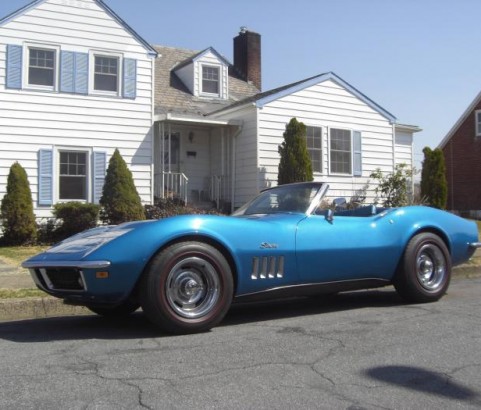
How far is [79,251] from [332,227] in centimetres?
246

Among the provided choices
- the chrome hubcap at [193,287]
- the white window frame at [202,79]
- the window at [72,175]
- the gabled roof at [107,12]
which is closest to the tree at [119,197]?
the window at [72,175]

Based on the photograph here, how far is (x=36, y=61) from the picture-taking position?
47.0 ft

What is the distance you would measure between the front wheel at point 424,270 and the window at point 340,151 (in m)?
11.0

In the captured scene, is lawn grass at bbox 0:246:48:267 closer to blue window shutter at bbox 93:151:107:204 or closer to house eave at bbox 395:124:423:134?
blue window shutter at bbox 93:151:107:204

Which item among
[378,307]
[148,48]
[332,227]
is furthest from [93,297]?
[148,48]

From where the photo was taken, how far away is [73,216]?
1332 centimetres

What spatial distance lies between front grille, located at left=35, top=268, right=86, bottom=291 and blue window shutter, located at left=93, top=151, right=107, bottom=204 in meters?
9.94

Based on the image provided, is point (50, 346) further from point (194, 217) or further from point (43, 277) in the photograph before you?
point (194, 217)

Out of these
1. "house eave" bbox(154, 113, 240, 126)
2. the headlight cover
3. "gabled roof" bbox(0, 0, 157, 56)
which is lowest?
the headlight cover

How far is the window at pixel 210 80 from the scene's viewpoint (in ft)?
63.4

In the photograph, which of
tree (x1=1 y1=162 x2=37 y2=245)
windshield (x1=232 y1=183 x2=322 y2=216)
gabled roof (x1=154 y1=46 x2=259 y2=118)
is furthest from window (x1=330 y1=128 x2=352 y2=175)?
windshield (x1=232 y1=183 x2=322 y2=216)

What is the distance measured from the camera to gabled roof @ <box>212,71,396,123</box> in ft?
52.5

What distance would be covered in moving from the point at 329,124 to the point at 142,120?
5625 mm

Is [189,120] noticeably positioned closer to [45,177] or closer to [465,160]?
[45,177]
